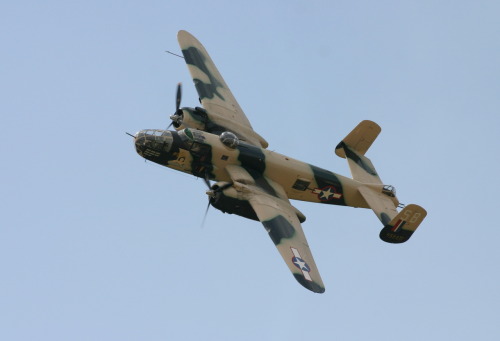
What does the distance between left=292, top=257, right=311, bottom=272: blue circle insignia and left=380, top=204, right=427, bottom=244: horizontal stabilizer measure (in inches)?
206

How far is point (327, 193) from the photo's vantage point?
49469 millimetres

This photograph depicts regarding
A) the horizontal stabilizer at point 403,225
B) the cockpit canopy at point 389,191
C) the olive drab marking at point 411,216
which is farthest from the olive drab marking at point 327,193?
the olive drab marking at point 411,216

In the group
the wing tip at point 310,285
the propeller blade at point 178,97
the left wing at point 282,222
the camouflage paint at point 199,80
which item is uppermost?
the camouflage paint at point 199,80

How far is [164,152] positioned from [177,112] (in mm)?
3985

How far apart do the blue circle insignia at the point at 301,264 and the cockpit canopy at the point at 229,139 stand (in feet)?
23.3

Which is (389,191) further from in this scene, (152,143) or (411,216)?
(152,143)

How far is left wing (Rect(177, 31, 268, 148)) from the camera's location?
50100 mm

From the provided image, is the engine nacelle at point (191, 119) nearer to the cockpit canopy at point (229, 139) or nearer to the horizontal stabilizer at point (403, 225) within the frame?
the cockpit canopy at point (229, 139)

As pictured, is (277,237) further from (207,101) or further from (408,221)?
(207,101)

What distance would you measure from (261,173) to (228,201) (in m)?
3.81

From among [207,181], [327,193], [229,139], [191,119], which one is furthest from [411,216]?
[191,119]

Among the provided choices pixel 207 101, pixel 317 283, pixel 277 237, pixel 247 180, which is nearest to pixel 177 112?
pixel 207 101

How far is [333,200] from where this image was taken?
163ft

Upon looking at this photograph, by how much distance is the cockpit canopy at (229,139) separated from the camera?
4647 cm
